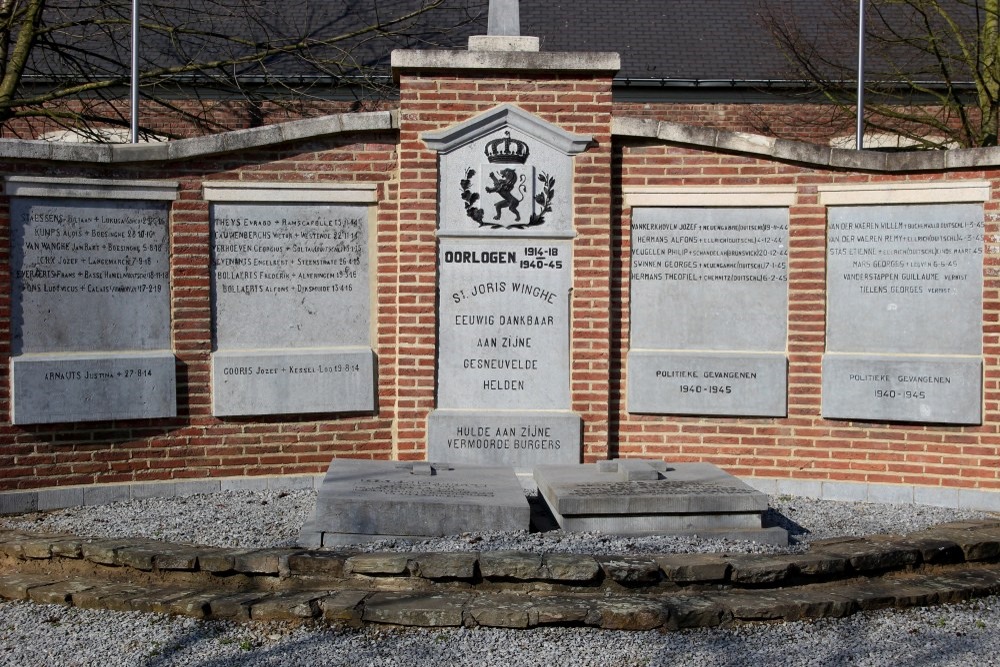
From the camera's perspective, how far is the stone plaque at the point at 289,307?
26.9 ft

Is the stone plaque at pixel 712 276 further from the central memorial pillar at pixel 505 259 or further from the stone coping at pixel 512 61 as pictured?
the stone coping at pixel 512 61

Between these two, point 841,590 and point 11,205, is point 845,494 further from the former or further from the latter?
point 11,205

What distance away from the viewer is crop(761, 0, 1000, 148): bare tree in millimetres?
14367

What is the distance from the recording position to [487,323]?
8.37 metres

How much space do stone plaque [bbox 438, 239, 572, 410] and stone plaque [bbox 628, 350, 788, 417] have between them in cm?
84

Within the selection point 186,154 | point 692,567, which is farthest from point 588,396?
point 186,154

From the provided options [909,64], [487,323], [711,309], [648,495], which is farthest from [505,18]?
[909,64]

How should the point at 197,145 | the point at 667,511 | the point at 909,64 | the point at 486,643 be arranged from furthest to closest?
1. the point at 909,64
2. the point at 197,145
3. the point at 667,511
4. the point at 486,643

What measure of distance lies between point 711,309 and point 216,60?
937 centimetres

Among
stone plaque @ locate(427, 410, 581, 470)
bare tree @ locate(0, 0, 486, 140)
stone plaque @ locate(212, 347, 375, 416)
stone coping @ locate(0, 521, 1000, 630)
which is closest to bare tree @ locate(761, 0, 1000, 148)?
bare tree @ locate(0, 0, 486, 140)

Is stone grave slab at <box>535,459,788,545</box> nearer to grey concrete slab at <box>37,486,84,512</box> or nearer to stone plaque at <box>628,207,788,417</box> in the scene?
stone plaque at <box>628,207,788,417</box>

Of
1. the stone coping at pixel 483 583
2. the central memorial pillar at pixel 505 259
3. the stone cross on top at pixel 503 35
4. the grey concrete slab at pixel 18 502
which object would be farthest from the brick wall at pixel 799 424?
the grey concrete slab at pixel 18 502

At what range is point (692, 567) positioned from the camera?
18.5ft

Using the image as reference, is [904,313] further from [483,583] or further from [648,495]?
[483,583]
